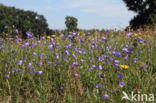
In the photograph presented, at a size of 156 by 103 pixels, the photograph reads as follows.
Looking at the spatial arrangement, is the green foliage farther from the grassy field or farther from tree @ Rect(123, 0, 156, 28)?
tree @ Rect(123, 0, 156, 28)

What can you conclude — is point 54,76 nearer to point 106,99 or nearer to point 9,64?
point 9,64

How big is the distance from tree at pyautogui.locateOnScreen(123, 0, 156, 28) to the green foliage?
1232 centimetres

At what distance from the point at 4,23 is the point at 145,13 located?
15.7 meters

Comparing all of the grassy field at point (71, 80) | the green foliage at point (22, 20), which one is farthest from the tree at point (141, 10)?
the grassy field at point (71, 80)

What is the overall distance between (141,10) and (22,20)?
14.7m

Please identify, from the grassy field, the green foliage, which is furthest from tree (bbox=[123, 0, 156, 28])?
the grassy field

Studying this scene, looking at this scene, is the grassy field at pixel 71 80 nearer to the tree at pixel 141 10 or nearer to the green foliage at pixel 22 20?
the green foliage at pixel 22 20

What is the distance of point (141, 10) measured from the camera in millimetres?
23469

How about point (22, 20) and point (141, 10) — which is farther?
point (141, 10)

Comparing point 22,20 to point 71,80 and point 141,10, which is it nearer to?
point 71,80

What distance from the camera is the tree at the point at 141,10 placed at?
2280cm

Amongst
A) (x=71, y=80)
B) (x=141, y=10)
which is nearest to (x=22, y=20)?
(x=71, y=80)

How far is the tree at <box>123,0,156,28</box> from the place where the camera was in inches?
898

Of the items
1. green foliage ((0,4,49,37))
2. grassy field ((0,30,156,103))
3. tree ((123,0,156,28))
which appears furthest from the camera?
tree ((123,0,156,28))
